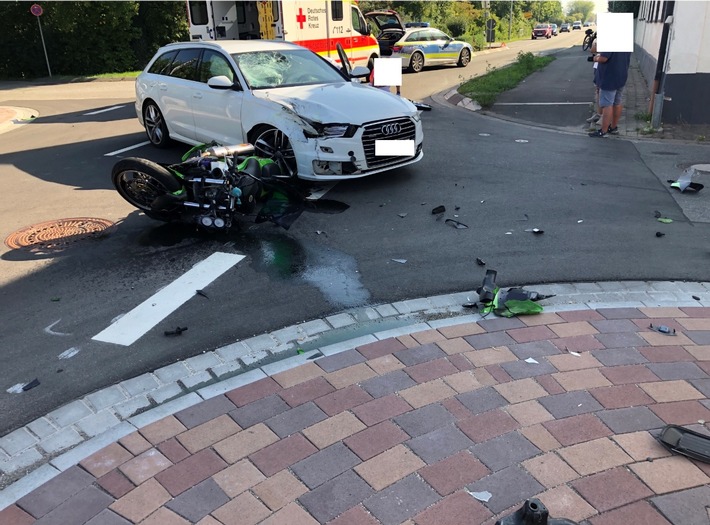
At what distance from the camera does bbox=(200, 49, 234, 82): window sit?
8.34 metres

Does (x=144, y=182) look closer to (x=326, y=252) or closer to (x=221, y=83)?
(x=326, y=252)

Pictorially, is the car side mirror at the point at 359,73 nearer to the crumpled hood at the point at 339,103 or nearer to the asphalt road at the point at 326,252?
the crumpled hood at the point at 339,103

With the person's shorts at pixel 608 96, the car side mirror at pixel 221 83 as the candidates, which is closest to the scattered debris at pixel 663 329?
the car side mirror at pixel 221 83

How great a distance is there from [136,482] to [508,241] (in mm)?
4257

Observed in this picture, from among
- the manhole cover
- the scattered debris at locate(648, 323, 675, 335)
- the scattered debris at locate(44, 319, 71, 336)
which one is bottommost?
the scattered debris at locate(648, 323, 675, 335)

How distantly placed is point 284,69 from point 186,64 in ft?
5.72

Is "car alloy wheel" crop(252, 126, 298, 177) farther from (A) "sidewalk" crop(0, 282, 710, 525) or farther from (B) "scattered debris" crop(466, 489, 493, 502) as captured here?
(B) "scattered debris" crop(466, 489, 493, 502)

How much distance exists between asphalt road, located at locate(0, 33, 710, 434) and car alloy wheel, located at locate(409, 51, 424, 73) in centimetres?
1674

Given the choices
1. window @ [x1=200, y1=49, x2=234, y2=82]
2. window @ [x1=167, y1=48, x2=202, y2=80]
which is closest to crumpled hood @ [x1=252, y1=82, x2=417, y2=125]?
window @ [x1=200, y1=49, x2=234, y2=82]

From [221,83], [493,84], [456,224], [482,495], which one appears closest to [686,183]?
[456,224]

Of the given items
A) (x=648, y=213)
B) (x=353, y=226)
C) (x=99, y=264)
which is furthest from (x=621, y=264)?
(x=99, y=264)

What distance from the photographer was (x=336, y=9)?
16.5 meters

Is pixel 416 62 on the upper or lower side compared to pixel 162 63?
lower

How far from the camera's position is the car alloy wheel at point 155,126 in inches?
392
